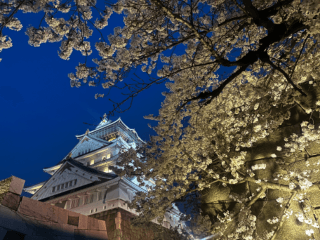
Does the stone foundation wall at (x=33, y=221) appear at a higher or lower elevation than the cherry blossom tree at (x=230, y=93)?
lower

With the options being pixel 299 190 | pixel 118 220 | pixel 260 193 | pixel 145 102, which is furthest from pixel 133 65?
pixel 145 102

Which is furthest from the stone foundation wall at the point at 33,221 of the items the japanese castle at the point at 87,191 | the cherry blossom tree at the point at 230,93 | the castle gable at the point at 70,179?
the castle gable at the point at 70,179

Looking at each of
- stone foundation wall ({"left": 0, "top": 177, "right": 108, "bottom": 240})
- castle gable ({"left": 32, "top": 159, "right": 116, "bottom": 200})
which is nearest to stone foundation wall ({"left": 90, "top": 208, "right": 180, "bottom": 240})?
castle gable ({"left": 32, "top": 159, "right": 116, "bottom": 200})

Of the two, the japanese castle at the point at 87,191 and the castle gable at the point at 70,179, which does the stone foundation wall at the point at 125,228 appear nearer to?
the japanese castle at the point at 87,191

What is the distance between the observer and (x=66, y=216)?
584 centimetres

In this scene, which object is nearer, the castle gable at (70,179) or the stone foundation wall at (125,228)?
the stone foundation wall at (125,228)

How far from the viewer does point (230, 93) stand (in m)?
8.20

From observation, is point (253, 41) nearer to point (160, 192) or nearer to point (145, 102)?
point (160, 192)

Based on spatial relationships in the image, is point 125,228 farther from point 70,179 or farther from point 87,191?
point 70,179

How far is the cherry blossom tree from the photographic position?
189 inches

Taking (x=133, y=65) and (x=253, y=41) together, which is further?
(x=253, y=41)

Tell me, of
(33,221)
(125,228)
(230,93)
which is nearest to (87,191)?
(125,228)

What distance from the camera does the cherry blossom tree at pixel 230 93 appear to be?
480cm

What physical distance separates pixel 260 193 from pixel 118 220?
7.05m
